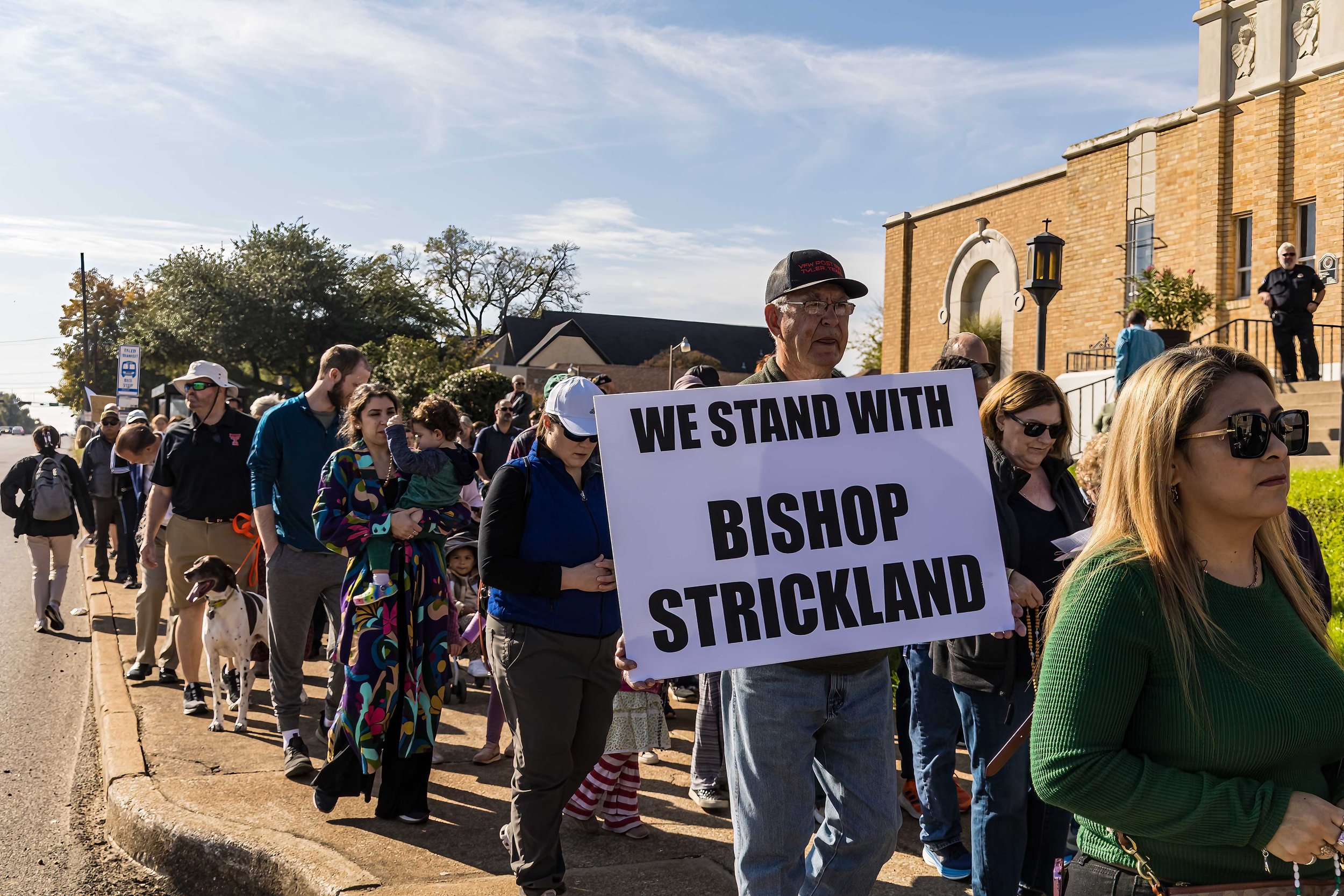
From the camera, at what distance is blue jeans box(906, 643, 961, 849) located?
4586 mm

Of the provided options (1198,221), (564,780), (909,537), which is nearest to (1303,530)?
(909,537)

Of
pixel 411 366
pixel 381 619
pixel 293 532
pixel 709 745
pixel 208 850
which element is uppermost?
pixel 411 366

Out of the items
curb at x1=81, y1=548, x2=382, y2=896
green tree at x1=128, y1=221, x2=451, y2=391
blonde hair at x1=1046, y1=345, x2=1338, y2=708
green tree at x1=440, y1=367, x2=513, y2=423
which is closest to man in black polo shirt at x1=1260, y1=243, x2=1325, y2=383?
blonde hair at x1=1046, y1=345, x2=1338, y2=708

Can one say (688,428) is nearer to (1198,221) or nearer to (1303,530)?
(1303,530)

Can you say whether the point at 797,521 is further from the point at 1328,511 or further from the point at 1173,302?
the point at 1173,302

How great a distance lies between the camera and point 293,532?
5.83 meters

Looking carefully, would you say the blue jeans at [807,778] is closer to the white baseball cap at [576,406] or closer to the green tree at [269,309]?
the white baseball cap at [576,406]

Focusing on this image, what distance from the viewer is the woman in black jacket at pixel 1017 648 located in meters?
3.85

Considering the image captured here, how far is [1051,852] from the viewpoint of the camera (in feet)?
13.7

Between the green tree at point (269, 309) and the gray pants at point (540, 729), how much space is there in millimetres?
51815

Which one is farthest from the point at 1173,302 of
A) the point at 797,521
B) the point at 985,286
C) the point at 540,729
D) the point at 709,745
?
the point at 797,521

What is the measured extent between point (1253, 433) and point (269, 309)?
54.4 metres

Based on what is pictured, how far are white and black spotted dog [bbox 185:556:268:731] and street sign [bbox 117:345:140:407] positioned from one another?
621 inches

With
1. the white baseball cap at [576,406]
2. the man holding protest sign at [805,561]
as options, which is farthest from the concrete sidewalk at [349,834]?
the white baseball cap at [576,406]
